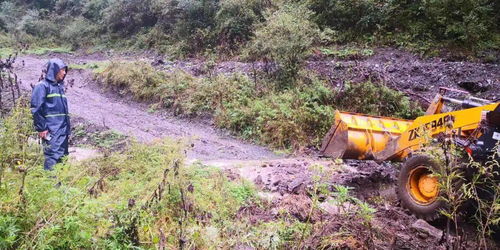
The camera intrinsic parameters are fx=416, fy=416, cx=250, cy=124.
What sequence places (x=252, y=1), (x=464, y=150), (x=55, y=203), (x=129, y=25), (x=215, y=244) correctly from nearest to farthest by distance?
(x=55, y=203), (x=215, y=244), (x=464, y=150), (x=252, y=1), (x=129, y=25)

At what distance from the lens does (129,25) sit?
78.1 feet

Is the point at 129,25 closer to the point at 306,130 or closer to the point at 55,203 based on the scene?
the point at 306,130

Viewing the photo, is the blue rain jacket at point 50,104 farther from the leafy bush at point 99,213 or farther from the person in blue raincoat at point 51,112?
the leafy bush at point 99,213

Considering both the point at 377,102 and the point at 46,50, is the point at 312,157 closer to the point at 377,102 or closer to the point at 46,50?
the point at 377,102

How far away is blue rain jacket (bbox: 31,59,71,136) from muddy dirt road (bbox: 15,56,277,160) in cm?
179

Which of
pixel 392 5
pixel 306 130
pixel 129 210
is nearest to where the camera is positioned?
pixel 129 210

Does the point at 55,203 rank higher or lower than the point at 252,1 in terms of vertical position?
lower

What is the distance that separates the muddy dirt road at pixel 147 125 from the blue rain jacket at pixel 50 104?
1.79 meters

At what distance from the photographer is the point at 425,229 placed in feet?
17.3

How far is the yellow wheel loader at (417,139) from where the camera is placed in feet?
17.0

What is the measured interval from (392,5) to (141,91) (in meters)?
9.59

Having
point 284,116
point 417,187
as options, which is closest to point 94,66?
point 284,116

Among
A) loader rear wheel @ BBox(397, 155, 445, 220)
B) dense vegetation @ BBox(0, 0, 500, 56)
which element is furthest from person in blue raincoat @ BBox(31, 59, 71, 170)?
dense vegetation @ BBox(0, 0, 500, 56)

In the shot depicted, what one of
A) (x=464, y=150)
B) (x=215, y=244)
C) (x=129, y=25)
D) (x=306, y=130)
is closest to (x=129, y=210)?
(x=215, y=244)
